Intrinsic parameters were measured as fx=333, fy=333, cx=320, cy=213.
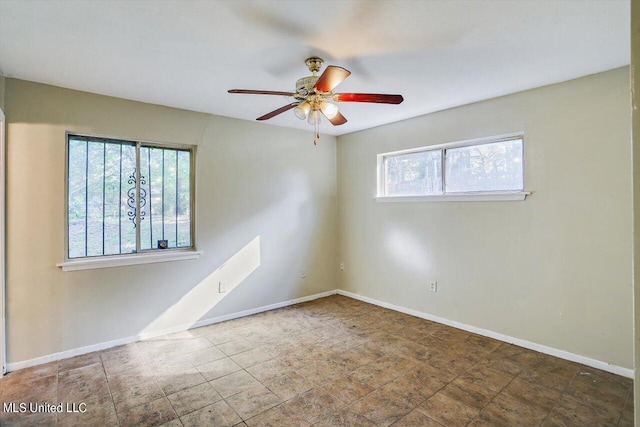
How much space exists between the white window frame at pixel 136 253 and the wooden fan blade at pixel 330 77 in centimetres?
217

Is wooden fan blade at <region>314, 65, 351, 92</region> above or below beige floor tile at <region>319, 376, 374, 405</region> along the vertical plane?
above

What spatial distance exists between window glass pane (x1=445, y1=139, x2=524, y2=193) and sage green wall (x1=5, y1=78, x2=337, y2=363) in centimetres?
188

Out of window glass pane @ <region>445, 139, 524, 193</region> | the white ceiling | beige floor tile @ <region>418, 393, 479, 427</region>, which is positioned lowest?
beige floor tile @ <region>418, 393, 479, 427</region>

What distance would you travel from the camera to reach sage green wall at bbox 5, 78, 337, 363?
285cm

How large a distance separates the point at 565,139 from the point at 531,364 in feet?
6.46

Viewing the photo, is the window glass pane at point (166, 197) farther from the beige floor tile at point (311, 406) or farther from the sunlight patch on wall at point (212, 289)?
the beige floor tile at point (311, 406)

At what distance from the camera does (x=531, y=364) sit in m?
2.85

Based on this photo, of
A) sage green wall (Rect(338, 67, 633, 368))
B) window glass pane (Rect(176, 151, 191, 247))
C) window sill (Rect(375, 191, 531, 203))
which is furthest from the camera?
window glass pane (Rect(176, 151, 191, 247))

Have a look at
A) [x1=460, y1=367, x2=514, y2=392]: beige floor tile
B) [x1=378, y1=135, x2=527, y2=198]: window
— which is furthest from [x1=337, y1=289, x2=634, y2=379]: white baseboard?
[x1=378, y1=135, x2=527, y2=198]: window

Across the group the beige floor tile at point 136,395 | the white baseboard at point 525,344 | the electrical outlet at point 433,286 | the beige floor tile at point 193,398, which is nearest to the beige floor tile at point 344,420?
the beige floor tile at point 193,398

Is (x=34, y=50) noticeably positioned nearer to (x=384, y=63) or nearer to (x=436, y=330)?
(x=384, y=63)

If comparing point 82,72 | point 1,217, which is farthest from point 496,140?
point 1,217

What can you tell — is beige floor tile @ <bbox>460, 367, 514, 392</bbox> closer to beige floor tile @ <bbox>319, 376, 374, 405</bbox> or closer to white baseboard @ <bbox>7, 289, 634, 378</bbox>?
white baseboard @ <bbox>7, 289, 634, 378</bbox>

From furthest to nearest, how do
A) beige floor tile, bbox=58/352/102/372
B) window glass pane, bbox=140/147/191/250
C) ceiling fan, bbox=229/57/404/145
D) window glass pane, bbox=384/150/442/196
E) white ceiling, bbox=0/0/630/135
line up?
window glass pane, bbox=384/150/442/196 < window glass pane, bbox=140/147/191/250 < beige floor tile, bbox=58/352/102/372 < ceiling fan, bbox=229/57/404/145 < white ceiling, bbox=0/0/630/135
